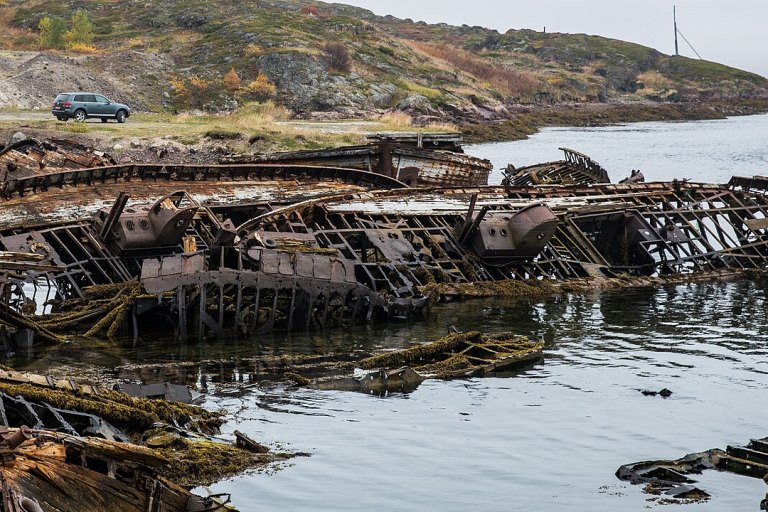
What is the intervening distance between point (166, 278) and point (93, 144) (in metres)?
29.7

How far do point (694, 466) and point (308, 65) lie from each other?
79.6 m

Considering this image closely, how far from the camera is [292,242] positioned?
27.5 meters

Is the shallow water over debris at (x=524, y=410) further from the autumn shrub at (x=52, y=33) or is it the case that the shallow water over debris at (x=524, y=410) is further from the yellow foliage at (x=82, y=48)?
the autumn shrub at (x=52, y=33)

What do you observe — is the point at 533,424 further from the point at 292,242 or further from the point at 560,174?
the point at 560,174

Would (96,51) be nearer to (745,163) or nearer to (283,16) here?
(283,16)

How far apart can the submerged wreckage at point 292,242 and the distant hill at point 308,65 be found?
39010mm

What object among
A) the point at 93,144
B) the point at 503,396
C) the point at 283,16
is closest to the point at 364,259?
the point at 503,396

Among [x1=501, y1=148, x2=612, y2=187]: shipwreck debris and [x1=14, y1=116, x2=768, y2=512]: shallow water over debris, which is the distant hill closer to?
[x1=501, y1=148, x2=612, y2=187]: shipwreck debris

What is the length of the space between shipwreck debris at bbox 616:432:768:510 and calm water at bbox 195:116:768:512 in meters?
0.29

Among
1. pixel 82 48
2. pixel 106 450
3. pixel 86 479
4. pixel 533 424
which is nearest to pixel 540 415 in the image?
pixel 533 424

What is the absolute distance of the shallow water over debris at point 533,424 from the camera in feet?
53.9

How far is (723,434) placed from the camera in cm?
2012

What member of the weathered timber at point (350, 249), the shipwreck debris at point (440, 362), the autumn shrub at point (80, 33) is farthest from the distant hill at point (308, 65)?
the shipwreck debris at point (440, 362)

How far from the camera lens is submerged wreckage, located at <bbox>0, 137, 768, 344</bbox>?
2500 cm
